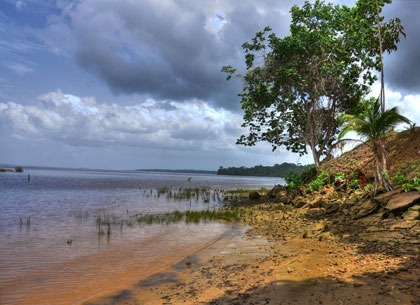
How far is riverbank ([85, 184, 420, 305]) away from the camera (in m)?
5.07

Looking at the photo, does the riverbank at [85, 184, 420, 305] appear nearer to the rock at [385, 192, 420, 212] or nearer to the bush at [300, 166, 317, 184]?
the rock at [385, 192, 420, 212]

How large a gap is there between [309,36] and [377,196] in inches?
509

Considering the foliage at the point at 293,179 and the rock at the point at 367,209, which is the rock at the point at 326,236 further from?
the foliage at the point at 293,179

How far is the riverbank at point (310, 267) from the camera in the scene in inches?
200

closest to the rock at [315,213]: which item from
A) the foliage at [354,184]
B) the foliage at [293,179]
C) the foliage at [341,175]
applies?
the foliage at [354,184]

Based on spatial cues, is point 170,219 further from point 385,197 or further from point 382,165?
point 382,165

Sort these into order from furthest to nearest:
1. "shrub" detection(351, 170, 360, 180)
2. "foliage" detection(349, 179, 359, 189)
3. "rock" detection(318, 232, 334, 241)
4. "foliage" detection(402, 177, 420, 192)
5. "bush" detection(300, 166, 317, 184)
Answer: "bush" detection(300, 166, 317, 184)
"shrub" detection(351, 170, 360, 180)
"foliage" detection(349, 179, 359, 189)
"foliage" detection(402, 177, 420, 192)
"rock" detection(318, 232, 334, 241)

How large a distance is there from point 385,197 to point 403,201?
3.66ft

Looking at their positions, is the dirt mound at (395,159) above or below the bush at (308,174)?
above

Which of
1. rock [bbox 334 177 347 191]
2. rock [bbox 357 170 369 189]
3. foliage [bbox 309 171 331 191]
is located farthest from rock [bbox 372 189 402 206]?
foliage [bbox 309 171 331 191]

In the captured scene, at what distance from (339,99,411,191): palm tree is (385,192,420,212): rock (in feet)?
5.43

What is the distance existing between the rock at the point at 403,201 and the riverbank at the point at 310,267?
0.09 meters

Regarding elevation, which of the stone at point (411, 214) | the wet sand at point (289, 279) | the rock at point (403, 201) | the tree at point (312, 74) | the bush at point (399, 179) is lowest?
the wet sand at point (289, 279)

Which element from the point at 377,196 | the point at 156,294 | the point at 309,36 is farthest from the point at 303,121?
the point at 156,294
